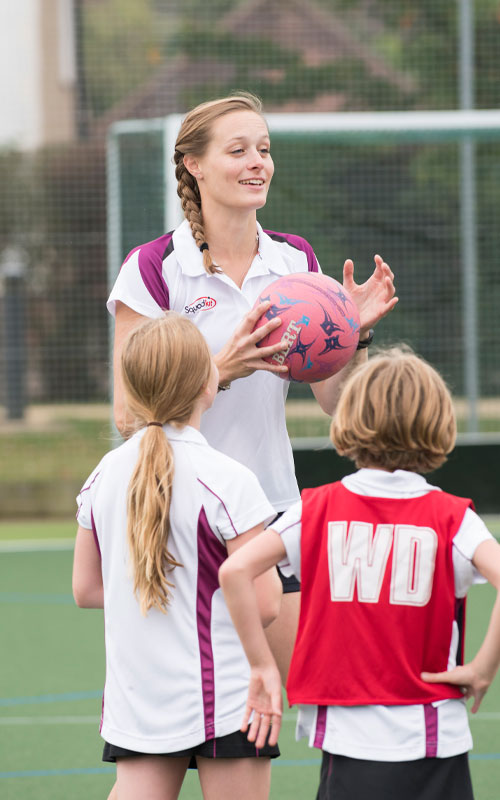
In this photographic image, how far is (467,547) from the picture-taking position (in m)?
2.22

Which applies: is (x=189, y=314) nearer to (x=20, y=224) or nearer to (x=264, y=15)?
A: (x=20, y=224)

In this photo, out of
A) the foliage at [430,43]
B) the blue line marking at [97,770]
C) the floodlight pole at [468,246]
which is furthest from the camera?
the foliage at [430,43]

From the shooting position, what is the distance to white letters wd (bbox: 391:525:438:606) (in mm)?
2236

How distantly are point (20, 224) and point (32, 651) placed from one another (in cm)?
841

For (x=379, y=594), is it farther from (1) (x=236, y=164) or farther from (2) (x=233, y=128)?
(2) (x=233, y=128)

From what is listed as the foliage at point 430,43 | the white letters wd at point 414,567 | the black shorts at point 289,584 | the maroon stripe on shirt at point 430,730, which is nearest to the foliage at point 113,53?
the foliage at point 430,43

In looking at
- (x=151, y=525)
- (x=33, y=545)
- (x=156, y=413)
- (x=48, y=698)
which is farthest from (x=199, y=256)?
(x=33, y=545)

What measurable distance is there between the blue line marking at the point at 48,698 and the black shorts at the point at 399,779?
126 inches

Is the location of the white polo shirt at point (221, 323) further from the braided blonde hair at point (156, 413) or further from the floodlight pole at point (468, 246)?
the floodlight pole at point (468, 246)

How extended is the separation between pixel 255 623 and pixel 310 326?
1041 mm

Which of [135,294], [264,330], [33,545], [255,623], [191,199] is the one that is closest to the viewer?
[255,623]

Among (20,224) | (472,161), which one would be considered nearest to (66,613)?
(472,161)

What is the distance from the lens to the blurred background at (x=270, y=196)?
10.5 meters

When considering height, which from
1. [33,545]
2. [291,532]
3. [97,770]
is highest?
[291,532]
